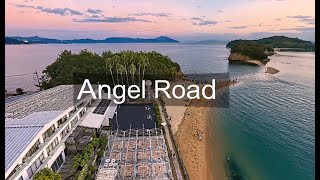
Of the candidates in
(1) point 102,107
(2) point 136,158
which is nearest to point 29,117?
(2) point 136,158

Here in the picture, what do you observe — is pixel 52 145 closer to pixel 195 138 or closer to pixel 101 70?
pixel 195 138

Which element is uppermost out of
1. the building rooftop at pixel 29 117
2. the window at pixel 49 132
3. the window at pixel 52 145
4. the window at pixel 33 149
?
the building rooftop at pixel 29 117

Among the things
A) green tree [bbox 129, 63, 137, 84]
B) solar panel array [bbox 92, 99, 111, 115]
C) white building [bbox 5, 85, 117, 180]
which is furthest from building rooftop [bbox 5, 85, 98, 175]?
green tree [bbox 129, 63, 137, 84]

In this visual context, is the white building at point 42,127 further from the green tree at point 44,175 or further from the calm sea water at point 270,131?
the calm sea water at point 270,131

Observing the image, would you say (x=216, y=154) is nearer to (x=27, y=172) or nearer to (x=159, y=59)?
(x=27, y=172)

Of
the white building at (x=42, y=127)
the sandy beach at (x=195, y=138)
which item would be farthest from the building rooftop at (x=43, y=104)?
the sandy beach at (x=195, y=138)

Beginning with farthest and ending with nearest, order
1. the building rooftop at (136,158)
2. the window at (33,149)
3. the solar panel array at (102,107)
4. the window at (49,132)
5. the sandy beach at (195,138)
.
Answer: the solar panel array at (102,107) → the sandy beach at (195,138) → the building rooftop at (136,158) → the window at (49,132) → the window at (33,149)

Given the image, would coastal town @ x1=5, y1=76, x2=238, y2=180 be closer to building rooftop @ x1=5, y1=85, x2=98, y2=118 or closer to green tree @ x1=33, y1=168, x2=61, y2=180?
building rooftop @ x1=5, y1=85, x2=98, y2=118
